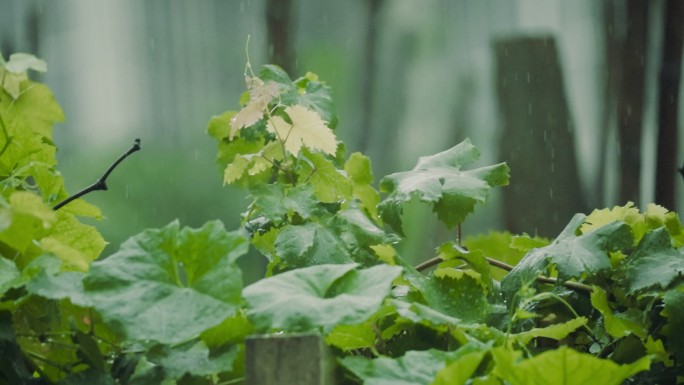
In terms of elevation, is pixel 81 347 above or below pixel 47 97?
below

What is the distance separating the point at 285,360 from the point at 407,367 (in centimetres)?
10

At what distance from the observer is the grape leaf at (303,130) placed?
0.81 metres

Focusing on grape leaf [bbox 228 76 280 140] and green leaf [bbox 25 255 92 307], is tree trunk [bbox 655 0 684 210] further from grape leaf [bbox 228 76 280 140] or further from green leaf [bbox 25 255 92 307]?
green leaf [bbox 25 255 92 307]

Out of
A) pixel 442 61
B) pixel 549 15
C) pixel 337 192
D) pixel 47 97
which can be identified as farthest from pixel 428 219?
pixel 47 97

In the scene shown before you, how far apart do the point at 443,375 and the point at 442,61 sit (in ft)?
8.17

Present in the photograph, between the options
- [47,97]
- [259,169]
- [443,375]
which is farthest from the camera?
[259,169]

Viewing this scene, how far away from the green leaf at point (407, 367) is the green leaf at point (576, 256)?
170mm

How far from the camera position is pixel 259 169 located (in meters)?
0.83

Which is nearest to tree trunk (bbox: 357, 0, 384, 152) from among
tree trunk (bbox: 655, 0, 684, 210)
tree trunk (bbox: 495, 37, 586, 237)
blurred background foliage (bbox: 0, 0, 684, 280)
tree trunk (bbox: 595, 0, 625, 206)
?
blurred background foliage (bbox: 0, 0, 684, 280)

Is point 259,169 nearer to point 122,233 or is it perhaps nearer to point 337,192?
point 337,192

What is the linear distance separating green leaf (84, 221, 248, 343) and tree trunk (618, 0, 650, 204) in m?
2.24

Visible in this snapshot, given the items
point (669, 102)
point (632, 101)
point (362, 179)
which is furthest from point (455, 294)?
point (632, 101)

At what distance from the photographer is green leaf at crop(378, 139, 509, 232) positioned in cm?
80

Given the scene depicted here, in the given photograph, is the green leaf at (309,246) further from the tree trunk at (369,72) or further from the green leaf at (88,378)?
the tree trunk at (369,72)
